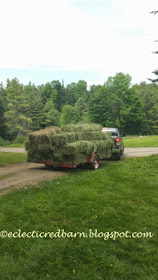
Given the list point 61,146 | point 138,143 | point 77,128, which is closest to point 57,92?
point 138,143

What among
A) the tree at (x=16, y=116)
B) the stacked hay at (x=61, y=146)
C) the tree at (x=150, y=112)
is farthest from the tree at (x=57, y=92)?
the stacked hay at (x=61, y=146)

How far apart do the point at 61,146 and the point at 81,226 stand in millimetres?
6113

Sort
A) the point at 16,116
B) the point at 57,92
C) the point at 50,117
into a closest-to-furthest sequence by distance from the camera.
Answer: the point at 16,116 < the point at 50,117 < the point at 57,92

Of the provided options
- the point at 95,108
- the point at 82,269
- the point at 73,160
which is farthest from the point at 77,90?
the point at 82,269

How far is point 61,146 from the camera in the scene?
1178 cm

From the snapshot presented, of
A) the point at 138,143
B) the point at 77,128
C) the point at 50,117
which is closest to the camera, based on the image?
the point at 77,128

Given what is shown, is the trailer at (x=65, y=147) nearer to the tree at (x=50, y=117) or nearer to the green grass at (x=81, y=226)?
the green grass at (x=81, y=226)

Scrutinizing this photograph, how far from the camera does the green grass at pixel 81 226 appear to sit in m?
4.41

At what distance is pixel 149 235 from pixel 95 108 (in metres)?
58.3

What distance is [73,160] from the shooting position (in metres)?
11.7

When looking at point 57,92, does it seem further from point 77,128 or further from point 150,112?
point 77,128

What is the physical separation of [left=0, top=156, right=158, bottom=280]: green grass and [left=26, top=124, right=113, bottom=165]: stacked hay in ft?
5.62

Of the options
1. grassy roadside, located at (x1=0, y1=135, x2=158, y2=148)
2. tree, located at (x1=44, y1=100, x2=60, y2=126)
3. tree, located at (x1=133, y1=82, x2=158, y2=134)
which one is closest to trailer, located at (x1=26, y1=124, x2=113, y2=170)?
grassy roadside, located at (x1=0, y1=135, x2=158, y2=148)

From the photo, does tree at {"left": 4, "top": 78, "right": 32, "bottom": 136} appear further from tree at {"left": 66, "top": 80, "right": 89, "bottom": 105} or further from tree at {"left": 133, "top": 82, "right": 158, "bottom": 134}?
tree at {"left": 66, "top": 80, "right": 89, "bottom": 105}
